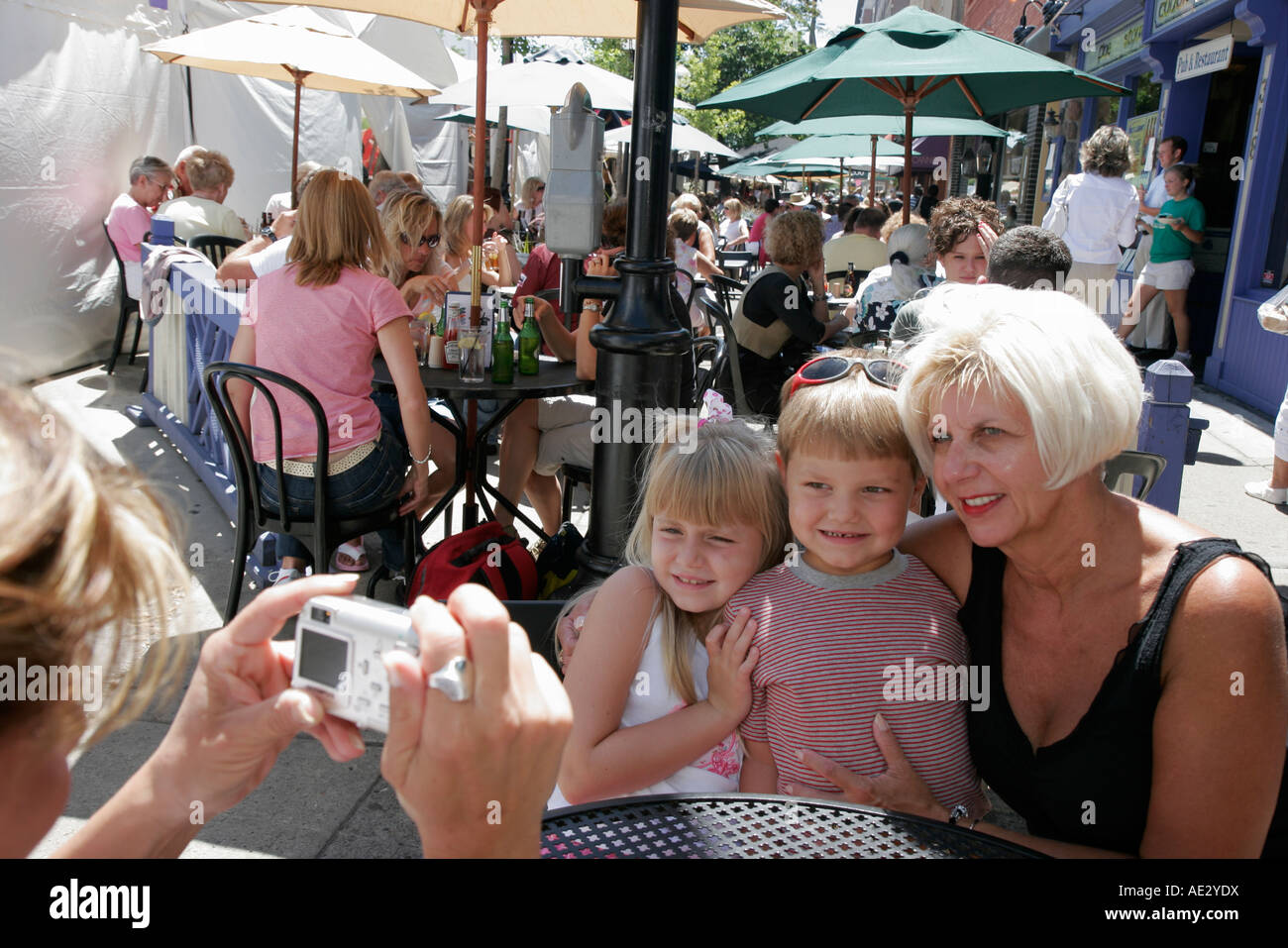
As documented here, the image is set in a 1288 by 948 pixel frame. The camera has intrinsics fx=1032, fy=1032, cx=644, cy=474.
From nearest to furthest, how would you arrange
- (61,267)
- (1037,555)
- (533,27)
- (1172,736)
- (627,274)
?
(1172,736), (1037,555), (627,274), (533,27), (61,267)

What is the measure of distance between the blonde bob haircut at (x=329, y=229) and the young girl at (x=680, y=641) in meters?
2.23

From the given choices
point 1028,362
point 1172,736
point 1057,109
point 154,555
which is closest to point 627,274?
point 1028,362

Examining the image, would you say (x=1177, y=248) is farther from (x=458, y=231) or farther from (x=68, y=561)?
(x=68, y=561)

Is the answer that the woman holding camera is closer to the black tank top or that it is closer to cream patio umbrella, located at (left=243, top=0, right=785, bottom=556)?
the black tank top

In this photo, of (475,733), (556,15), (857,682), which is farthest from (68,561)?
(556,15)

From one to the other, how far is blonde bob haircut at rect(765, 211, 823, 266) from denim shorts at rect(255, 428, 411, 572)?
2967mm

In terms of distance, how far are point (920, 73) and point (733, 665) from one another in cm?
412

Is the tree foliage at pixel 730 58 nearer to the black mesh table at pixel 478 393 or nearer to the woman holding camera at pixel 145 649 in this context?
the black mesh table at pixel 478 393

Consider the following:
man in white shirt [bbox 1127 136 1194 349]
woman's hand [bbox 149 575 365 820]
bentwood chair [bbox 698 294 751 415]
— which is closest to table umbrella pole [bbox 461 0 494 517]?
bentwood chair [bbox 698 294 751 415]

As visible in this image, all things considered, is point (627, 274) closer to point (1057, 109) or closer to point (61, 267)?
point (61, 267)

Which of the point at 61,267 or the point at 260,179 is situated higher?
the point at 260,179

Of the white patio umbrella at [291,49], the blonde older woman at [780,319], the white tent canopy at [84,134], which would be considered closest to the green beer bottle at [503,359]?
the blonde older woman at [780,319]

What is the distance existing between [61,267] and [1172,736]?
921 cm

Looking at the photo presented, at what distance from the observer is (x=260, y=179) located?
1158 centimetres
